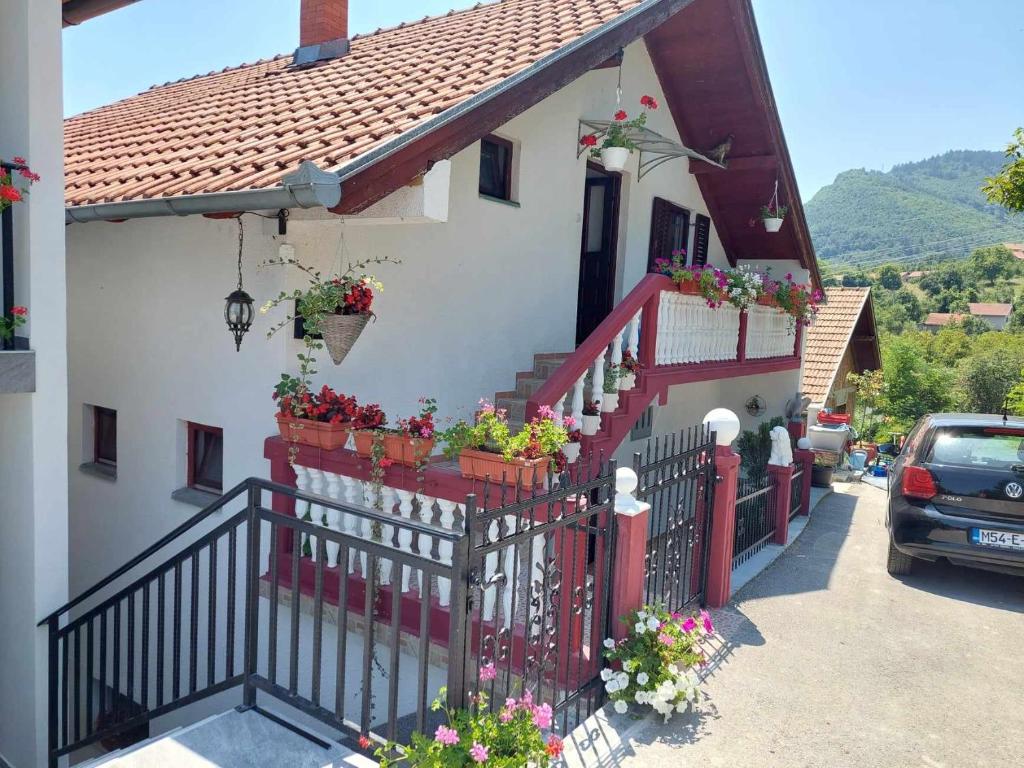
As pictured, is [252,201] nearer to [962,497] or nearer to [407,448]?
[407,448]

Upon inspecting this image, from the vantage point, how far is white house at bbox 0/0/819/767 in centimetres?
449

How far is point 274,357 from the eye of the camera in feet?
17.7

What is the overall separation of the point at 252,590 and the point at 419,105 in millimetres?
3204

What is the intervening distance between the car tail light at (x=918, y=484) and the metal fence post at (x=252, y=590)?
17.5 ft

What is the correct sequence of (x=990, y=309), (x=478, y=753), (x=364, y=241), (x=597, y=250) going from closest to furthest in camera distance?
(x=478, y=753) < (x=364, y=241) < (x=597, y=250) < (x=990, y=309)

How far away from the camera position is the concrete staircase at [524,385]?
21.7ft

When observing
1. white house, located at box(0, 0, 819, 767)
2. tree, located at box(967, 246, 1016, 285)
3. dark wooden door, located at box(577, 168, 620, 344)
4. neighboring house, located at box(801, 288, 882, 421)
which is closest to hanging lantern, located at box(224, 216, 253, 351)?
white house, located at box(0, 0, 819, 767)

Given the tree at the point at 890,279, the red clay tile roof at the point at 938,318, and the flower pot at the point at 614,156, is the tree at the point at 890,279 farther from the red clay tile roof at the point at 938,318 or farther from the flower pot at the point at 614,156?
the flower pot at the point at 614,156

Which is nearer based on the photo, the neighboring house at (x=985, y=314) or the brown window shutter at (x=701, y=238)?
the brown window shutter at (x=701, y=238)

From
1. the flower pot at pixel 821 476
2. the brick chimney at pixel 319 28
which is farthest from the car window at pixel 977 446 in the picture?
the brick chimney at pixel 319 28

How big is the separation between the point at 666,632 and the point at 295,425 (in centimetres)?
273

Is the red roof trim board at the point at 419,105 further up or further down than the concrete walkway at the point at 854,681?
further up

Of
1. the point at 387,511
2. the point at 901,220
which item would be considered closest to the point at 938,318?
the point at 901,220

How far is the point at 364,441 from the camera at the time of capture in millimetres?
4680
